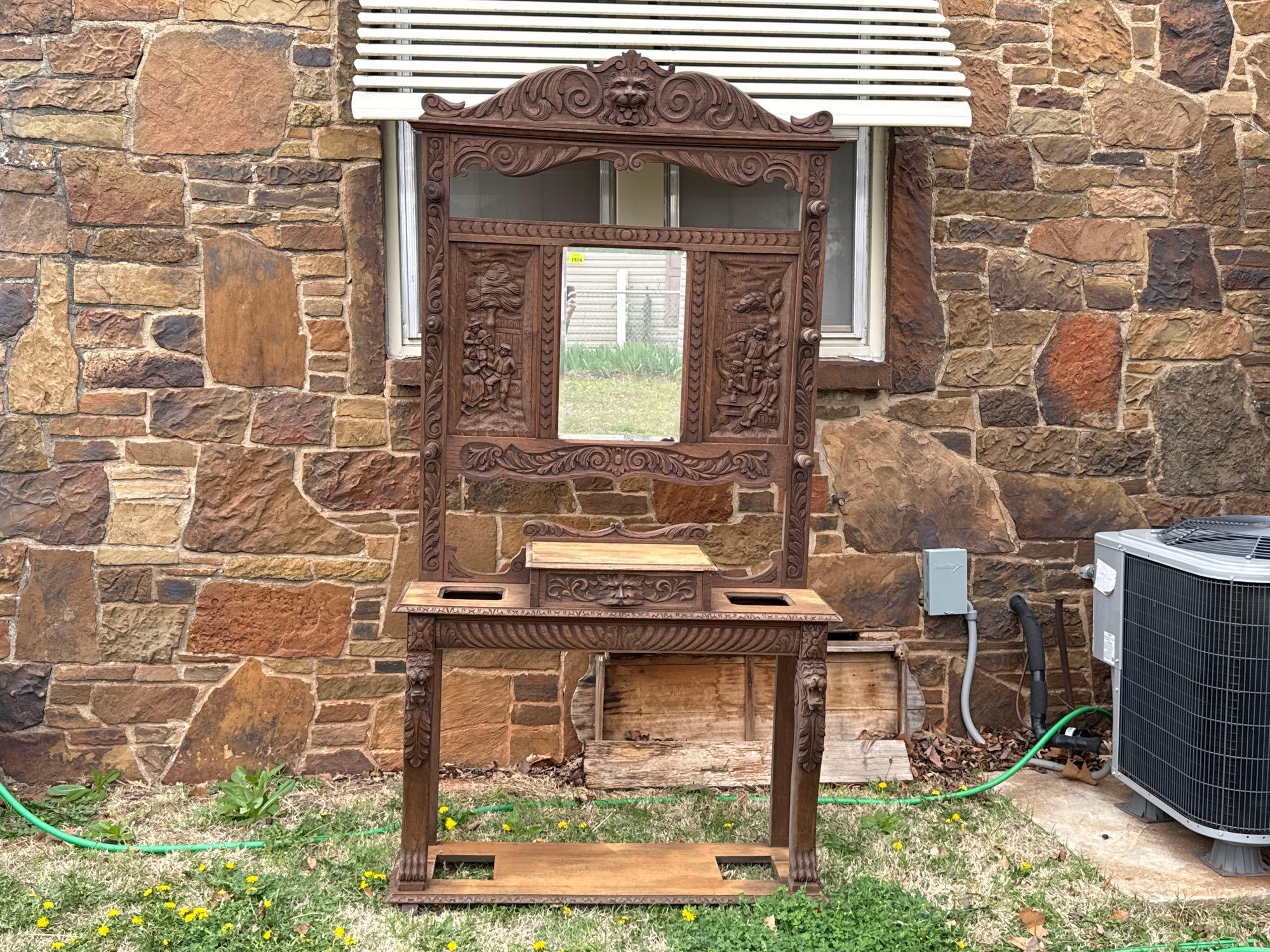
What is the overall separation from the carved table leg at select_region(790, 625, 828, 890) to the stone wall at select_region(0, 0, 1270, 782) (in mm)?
1069

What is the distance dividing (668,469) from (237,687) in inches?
76.0

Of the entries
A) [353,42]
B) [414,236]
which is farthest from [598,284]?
[353,42]

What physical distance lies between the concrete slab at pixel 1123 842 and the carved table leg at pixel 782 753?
0.94 m

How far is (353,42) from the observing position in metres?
4.16

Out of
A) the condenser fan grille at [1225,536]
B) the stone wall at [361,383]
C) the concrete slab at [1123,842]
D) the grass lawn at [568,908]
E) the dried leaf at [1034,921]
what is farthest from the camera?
the stone wall at [361,383]

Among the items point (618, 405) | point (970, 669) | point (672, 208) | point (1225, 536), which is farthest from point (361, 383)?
Answer: point (1225, 536)

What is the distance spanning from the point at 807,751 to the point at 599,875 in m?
0.74

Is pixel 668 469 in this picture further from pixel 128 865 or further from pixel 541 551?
pixel 128 865

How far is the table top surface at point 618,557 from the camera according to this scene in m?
3.36

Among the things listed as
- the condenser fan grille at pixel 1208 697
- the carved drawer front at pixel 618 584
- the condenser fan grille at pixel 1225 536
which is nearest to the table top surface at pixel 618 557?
the carved drawer front at pixel 618 584

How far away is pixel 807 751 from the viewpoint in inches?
135

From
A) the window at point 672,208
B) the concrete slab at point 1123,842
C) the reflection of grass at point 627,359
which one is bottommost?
the concrete slab at point 1123,842

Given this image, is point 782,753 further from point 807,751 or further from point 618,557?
point 618,557

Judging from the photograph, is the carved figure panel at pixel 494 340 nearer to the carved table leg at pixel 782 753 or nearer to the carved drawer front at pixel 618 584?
the carved drawer front at pixel 618 584
